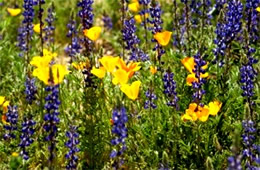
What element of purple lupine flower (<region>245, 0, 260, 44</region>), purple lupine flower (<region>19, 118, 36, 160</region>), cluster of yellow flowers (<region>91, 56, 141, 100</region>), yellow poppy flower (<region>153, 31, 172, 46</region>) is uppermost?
purple lupine flower (<region>245, 0, 260, 44</region>)

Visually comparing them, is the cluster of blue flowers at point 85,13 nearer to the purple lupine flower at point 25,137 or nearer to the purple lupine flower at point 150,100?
the purple lupine flower at point 150,100

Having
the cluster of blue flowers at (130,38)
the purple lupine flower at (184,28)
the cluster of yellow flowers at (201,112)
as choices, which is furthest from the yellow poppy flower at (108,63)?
the purple lupine flower at (184,28)

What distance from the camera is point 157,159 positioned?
4.06 m

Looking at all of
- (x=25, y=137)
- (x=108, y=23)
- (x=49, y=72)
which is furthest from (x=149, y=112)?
(x=108, y=23)

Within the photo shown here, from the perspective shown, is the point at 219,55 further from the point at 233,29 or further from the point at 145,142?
the point at 145,142

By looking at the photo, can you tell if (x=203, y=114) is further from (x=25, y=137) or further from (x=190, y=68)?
(x=25, y=137)

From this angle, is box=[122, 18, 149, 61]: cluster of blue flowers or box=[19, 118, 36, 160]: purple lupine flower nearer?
box=[19, 118, 36, 160]: purple lupine flower

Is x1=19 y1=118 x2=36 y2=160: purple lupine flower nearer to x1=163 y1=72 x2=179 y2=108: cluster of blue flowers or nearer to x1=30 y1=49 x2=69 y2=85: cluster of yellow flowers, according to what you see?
x1=30 y1=49 x2=69 y2=85: cluster of yellow flowers

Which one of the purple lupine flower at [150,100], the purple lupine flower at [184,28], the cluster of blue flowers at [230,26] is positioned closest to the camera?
the purple lupine flower at [150,100]

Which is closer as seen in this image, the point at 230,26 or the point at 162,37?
the point at 162,37

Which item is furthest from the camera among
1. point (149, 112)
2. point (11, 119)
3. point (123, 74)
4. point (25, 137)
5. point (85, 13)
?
point (85, 13)

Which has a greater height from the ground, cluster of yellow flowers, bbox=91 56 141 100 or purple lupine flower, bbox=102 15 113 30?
purple lupine flower, bbox=102 15 113 30

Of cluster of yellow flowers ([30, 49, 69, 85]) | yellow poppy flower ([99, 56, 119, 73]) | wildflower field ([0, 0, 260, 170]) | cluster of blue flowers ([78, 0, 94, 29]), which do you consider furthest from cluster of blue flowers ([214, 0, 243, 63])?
cluster of yellow flowers ([30, 49, 69, 85])

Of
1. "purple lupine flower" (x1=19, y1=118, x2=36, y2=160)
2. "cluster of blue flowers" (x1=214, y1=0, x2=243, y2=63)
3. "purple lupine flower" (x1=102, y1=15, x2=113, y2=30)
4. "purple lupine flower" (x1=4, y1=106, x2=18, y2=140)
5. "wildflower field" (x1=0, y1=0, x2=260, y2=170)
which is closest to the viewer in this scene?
"purple lupine flower" (x1=19, y1=118, x2=36, y2=160)
